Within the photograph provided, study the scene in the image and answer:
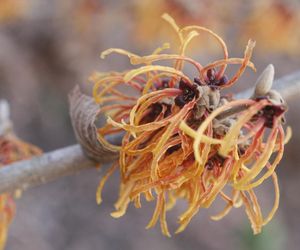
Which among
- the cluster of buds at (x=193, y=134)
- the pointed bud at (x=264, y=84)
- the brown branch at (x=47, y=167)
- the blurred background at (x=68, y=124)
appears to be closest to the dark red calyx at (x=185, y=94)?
the cluster of buds at (x=193, y=134)

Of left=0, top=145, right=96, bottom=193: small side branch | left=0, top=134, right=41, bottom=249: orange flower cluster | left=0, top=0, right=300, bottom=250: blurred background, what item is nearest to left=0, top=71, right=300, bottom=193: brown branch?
left=0, top=145, right=96, bottom=193: small side branch

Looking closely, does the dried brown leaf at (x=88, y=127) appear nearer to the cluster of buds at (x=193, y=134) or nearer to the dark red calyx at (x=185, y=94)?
the cluster of buds at (x=193, y=134)

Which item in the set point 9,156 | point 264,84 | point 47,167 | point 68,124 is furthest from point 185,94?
point 68,124

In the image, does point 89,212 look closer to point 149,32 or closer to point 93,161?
point 149,32

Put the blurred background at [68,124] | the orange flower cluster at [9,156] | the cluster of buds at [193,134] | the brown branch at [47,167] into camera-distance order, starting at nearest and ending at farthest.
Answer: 1. the cluster of buds at [193,134]
2. the brown branch at [47,167]
3. the orange flower cluster at [9,156]
4. the blurred background at [68,124]

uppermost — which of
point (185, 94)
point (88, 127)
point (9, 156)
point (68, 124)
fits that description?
point (185, 94)

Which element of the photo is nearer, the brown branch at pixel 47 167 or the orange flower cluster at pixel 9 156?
the brown branch at pixel 47 167

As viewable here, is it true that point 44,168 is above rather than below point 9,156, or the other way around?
above

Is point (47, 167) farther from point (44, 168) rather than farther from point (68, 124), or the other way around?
point (68, 124)

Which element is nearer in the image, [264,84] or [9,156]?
[264,84]
